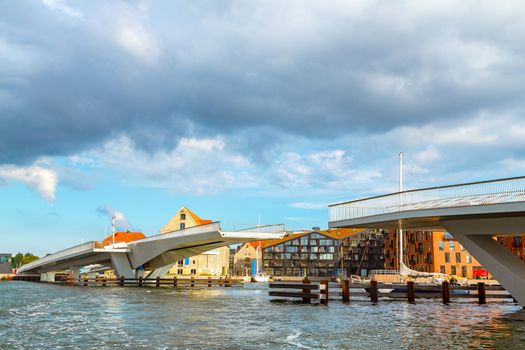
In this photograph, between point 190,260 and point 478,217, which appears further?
point 190,260

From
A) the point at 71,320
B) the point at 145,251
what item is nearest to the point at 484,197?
the point at 71,320

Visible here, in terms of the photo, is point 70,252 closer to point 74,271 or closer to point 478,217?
point 74,271

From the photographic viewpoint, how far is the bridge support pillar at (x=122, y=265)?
81812mm

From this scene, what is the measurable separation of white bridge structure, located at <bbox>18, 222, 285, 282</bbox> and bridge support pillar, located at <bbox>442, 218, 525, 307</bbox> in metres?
31.5

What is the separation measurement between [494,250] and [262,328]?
589 inches

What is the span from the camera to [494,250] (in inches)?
1248

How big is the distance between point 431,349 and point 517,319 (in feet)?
43.0

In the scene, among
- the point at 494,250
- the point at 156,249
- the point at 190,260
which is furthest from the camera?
the point at 190,260

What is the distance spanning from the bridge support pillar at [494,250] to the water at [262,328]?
2066mm

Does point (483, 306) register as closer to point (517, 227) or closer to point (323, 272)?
point (517, 227)

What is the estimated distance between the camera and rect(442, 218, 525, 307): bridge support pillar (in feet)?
101

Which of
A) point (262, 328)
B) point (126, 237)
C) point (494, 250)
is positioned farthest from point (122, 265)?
point (126, 237)

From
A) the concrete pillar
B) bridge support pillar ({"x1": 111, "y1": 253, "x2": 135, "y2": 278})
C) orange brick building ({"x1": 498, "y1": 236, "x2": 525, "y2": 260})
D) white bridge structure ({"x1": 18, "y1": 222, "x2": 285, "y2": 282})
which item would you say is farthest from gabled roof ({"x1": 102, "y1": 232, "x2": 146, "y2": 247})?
orange brick building ({"x1": 498, "y1": 236, "x2": 525, "y2": 260})

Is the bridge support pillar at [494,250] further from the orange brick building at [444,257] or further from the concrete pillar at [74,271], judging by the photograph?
the orange brick building at [444,257]
